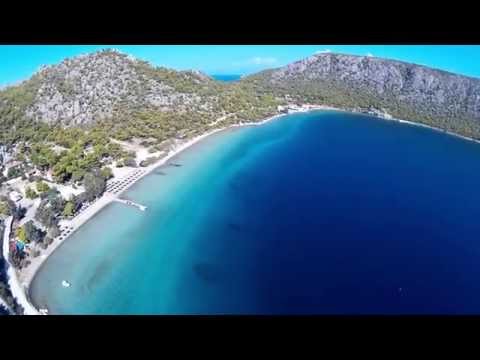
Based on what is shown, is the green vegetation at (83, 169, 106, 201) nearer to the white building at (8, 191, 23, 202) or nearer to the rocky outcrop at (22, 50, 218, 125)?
the white building at (8, 191, 23, 202)

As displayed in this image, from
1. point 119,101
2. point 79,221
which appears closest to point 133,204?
point 79,221

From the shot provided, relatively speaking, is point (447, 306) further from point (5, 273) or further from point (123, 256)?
point (5, 273)

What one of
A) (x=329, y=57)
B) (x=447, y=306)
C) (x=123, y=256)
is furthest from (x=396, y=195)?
(x=329, y=57)

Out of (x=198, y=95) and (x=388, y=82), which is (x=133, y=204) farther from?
(x=388, y=82)

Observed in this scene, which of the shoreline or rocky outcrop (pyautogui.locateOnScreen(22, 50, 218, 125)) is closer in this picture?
the shoreline

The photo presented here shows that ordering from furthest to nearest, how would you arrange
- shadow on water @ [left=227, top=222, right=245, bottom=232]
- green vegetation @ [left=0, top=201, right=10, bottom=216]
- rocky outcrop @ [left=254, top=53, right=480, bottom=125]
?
1. rocky outcrop @ [left=254, top=53, right=480, bottom=125]
2. shadow on water @ [left=227, top=222, right=245, bottom=232]
3. green vegetation @ [left=0, top=201, right=10, bottom=216]

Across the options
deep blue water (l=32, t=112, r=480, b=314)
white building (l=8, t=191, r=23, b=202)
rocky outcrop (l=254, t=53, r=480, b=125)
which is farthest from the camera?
rocky outcrop (l=254, t=53, r=480, b=125)

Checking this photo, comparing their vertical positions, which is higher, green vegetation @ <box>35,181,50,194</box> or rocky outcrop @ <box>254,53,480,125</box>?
rocky outcrop @ <box>254,53,480,125</box>

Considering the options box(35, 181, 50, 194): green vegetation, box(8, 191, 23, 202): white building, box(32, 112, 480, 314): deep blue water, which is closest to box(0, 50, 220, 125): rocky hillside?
box(32, 112, 480, 314): deep blue water
